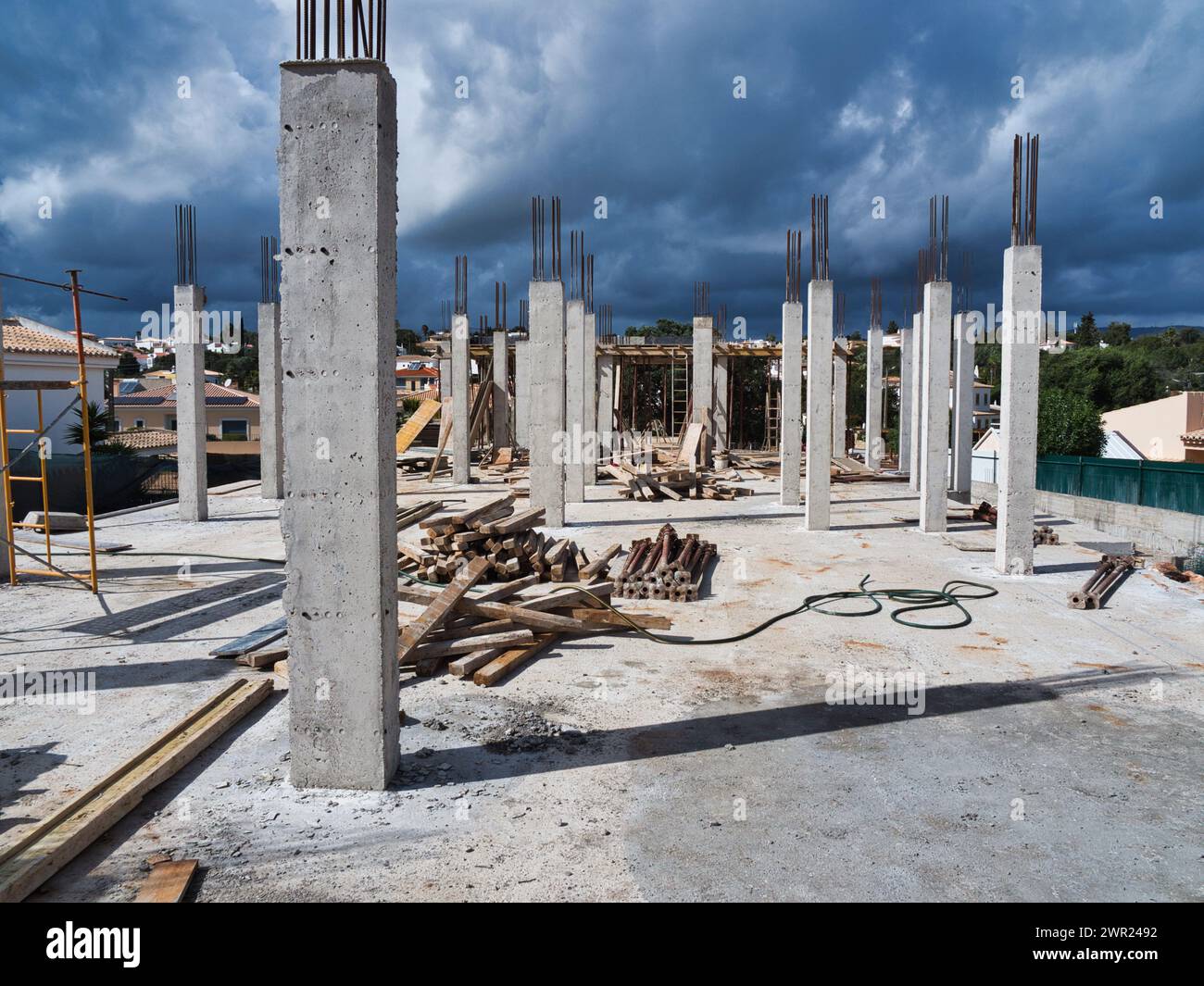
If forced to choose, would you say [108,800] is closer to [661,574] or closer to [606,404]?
[661,574]

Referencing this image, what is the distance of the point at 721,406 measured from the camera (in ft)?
95.3

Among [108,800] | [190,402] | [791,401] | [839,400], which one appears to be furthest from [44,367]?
[108,800]

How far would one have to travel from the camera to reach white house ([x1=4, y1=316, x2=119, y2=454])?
26.8 m

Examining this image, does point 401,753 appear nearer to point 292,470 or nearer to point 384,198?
point 292,470

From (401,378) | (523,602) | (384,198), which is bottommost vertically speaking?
(523,602)

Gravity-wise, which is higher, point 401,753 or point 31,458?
point 31,458

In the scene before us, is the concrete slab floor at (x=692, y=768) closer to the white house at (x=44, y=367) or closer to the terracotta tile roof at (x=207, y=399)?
the white house at (x=44, y=367)

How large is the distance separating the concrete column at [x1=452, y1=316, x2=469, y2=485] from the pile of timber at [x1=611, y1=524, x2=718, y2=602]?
1244 cm

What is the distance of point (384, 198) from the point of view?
15.2ft

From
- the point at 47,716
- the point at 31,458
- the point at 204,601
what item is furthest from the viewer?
the point at 31,458

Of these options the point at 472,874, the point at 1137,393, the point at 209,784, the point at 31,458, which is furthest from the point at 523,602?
the point at 1137,393

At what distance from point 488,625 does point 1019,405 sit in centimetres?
736

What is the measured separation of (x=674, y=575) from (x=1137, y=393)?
2286 inches
